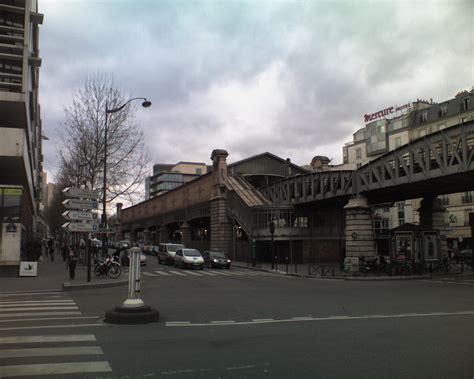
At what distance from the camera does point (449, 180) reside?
2820cm

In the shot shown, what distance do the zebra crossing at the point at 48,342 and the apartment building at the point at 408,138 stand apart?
60561 millimetres

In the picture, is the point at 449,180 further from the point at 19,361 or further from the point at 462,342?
the point at 19,361

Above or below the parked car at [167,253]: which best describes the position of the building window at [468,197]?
above

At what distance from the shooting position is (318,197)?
3931 centimetres

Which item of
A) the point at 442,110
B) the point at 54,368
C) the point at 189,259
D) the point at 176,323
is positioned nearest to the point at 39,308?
the point at 176,323

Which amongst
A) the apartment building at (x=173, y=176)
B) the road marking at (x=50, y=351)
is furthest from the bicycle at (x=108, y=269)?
the apartment building at (x=173, y=176)

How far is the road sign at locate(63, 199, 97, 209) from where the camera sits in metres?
20.0

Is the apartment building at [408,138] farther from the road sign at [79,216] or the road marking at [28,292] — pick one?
the road marking at [28,292]

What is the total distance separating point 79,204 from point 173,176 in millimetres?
124482

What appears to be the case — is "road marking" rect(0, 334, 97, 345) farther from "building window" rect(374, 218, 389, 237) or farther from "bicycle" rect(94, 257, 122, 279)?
"building window" rect(374, 218, 389, 237)

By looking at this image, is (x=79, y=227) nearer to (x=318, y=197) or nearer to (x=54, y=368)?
(x=54, y=368)

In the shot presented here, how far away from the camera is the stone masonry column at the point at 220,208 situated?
53094mm

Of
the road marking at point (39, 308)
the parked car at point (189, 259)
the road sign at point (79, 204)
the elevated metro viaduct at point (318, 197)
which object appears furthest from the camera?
the parked car at point (189, 259)

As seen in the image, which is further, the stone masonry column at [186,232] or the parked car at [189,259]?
the stone masonry column at [186,232]
